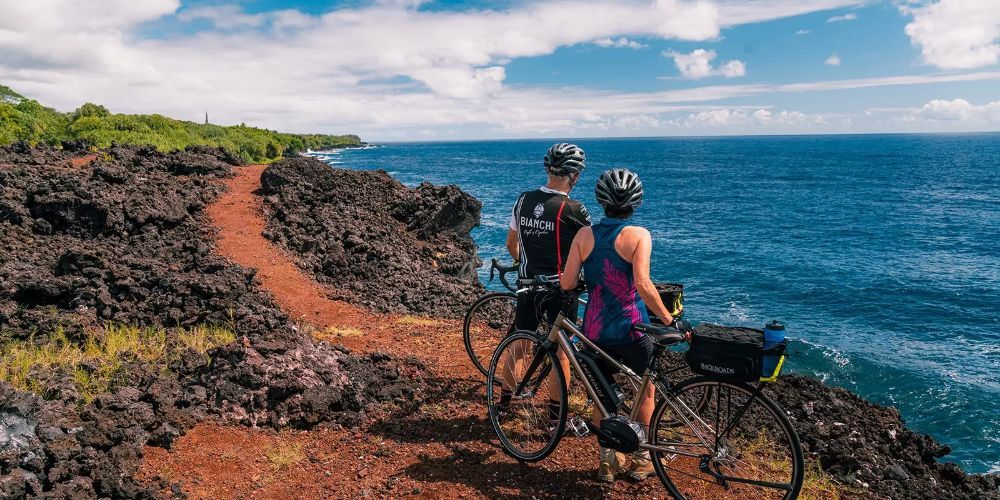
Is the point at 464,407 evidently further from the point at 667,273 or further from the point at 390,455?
the point at 667,273

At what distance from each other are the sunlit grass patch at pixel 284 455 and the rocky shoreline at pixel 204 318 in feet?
1.81

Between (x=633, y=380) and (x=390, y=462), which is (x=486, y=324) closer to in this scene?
(x=390, y=462)

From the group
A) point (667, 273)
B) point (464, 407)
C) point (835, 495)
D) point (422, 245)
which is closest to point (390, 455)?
point (464, 407)

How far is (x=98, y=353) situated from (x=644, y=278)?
8030mm

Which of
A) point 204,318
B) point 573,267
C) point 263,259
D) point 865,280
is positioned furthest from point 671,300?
point 865,280

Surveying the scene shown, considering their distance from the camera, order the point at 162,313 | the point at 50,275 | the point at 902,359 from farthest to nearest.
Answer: the point at 902,359, the point at 50,275, the point at 162,313

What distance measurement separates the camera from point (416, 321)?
12.1 meters

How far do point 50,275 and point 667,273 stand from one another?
30.3m

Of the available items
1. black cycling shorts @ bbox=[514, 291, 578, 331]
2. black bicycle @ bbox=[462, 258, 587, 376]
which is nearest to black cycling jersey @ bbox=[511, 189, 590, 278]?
black cycling shorts @ bbox=[514, 291, 578, 331]

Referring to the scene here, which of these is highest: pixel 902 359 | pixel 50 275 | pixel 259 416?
pixel 50 275

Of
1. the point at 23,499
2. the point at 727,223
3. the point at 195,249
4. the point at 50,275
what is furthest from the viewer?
the point at 727,223

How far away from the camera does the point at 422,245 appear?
23016 mm

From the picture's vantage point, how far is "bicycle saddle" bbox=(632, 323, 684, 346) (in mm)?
4812

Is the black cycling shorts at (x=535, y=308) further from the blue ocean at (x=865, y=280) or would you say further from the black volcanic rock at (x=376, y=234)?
the blue ocean at (x=865, y=280)
